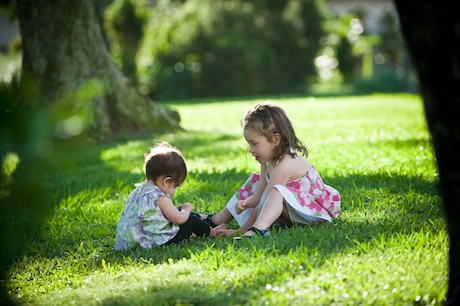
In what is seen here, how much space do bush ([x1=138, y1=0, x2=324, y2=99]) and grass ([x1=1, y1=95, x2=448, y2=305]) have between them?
17.1 metres

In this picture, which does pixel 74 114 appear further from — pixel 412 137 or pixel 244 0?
pixel 244 0

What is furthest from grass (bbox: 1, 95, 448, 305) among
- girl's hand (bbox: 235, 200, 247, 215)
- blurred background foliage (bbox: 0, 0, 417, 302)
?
blurred background foliage (bbox: 0, 0, 417, 302)

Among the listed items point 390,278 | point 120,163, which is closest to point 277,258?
point 390,278

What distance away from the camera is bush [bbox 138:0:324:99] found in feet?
77.6

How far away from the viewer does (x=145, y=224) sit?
13.4 feet

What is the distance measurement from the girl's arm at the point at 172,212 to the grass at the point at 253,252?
161 millimetres

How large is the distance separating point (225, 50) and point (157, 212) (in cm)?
1978

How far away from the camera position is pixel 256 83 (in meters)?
24.2

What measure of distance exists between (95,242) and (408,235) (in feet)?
6.89

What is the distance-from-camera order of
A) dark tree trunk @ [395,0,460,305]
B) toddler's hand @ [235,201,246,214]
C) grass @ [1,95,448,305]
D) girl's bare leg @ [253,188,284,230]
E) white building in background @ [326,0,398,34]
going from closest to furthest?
dark tree trunk @ [395,0,460,305] → grass @ [1,95,448,305] → girl's bare leg @ [253,188,284,230] → toddler's hand @ [235,201,246,214] → white building in background @ [326,0,398,34]

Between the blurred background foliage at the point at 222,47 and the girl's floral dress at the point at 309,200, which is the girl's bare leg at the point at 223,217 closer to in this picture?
the girl's floral dress at the point at 309,200

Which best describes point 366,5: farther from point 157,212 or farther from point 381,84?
point 157,212

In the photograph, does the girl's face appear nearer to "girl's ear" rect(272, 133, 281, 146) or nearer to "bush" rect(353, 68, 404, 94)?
"girl's ear" rect(272, 133, 281, 146)

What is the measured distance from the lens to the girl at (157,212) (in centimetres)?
404
